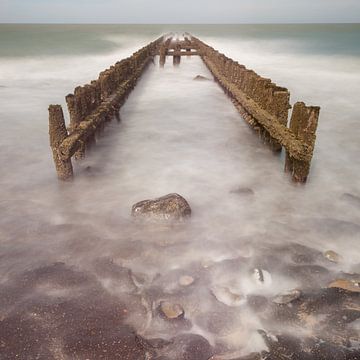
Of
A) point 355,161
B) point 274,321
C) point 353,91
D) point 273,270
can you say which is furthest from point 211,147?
point 353,91

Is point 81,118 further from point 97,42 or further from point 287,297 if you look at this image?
point 97,42

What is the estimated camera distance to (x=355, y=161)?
6.74 m

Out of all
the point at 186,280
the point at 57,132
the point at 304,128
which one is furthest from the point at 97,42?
the point at 186,280

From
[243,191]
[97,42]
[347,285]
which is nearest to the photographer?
[347,285]

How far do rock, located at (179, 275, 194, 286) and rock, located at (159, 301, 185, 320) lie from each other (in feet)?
1.01

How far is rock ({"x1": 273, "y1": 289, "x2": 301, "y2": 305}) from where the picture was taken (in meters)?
3.18

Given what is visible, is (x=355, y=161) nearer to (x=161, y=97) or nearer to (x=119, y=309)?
(x=119, y=309)

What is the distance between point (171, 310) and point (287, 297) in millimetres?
1102

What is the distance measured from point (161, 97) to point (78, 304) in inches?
414

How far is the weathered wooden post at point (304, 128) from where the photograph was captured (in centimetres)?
482

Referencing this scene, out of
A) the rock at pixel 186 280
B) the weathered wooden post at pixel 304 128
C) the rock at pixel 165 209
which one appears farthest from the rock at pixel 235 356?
the weathered wooden post at pixel 304 128

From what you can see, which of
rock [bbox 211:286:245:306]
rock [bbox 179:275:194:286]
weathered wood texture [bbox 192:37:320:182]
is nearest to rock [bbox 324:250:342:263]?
rock [bbox 211:286:245:306]

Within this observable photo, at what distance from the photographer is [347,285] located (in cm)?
336

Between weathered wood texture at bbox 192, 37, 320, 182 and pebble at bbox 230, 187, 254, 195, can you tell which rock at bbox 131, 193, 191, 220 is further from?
weathered wood texture at bbox 192, 37, 320, 182
